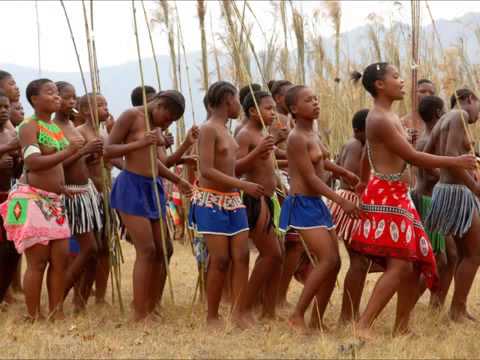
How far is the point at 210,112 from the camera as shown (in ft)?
19.2

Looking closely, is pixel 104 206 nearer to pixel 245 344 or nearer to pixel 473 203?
pixel 245 344

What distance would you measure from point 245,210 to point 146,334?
1.01 m

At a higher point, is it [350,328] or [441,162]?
[441,162]

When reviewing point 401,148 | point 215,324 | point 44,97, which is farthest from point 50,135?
point 401,148

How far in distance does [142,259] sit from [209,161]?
804 millimetres

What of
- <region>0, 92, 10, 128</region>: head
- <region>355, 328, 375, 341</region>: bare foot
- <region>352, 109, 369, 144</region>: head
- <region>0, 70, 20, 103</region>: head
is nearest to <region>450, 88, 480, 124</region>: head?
<region>352, 109, 369, 144</region>: head

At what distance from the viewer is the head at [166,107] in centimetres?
579


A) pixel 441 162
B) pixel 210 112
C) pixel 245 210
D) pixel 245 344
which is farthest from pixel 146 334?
pixel 441 162

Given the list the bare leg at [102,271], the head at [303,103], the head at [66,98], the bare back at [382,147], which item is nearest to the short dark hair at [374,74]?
the bare back at [382,147]

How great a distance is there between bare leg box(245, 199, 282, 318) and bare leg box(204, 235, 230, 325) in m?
0.30

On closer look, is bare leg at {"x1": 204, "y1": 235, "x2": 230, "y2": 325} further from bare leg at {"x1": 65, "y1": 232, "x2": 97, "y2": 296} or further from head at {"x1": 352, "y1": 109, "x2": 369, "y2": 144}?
head at {"x1": 352, "y1": 109, "x2": 369, "y2": 144}

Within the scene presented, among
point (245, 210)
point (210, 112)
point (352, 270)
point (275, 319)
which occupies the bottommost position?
point (275, 319)

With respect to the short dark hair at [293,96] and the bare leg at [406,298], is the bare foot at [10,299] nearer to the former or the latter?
the short dark hair at [293,96]

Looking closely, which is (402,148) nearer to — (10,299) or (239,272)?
(239,272)
